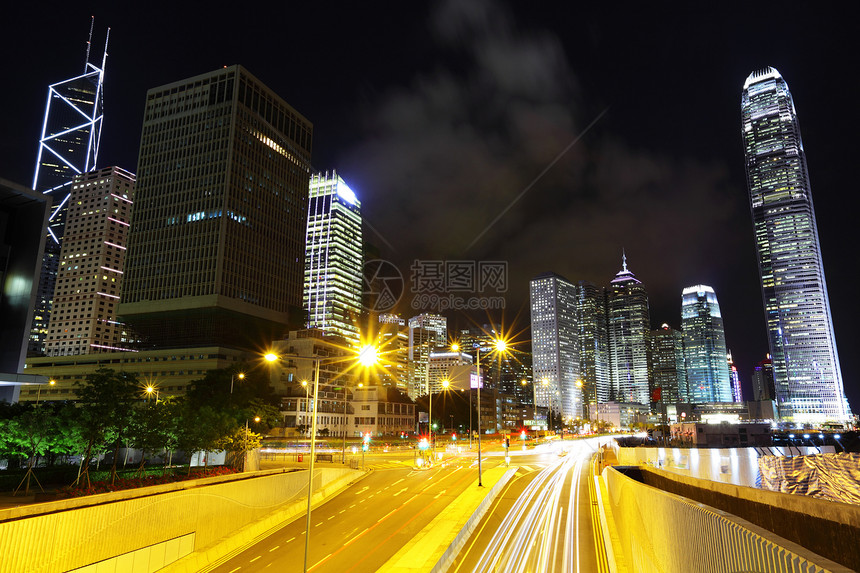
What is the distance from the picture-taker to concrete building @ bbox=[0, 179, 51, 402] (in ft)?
173

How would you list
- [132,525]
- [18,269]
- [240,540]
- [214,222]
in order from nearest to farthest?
[132,525], [240,540], [18,269], [214,222]

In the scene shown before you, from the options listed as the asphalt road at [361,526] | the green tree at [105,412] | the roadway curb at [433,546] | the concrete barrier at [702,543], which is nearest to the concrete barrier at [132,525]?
the asphalt road at [361,526]

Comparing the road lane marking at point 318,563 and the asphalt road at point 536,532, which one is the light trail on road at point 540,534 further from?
the road lane marking at point 318,563

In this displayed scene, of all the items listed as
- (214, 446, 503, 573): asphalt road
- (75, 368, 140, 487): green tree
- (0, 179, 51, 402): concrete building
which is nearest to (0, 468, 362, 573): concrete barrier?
(214, 446, 503, 573): asphalt road

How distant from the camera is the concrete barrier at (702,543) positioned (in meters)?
7.09

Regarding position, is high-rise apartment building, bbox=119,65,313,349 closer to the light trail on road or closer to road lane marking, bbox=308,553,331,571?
the light trail on road

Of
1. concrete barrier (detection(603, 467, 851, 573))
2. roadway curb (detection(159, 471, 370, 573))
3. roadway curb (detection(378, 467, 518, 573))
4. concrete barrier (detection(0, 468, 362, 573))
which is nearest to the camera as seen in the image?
concrete barrier (detection(603, 467, 851, 573))

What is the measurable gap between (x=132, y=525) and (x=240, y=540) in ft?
27.5

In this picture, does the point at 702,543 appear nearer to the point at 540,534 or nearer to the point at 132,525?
the point at 540,534

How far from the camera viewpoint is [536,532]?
32.5 metres

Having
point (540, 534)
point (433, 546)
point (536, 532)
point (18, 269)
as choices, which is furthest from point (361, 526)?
point (18, 269)

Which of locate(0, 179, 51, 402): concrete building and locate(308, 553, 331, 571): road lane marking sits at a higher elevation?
locate(0, 179, 51, 402): concrete building

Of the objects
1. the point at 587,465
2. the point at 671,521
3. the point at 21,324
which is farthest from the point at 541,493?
the point at 21,324

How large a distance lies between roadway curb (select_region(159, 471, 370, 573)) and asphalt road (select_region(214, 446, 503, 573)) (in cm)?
69
